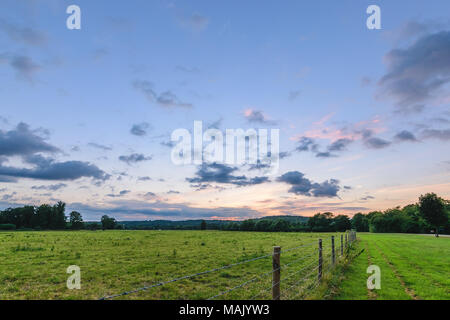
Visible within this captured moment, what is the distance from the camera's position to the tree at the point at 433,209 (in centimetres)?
7138

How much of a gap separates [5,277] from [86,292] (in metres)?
6.11

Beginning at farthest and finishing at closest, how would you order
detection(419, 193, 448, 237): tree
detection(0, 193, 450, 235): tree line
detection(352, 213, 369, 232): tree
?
detection(352, 213, 369, 232): tree → detection(0, 193, 450, 235): tree line → detection(419, 193, 448, 237): tree

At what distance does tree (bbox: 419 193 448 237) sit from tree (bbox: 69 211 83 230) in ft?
461

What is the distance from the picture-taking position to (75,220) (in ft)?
441

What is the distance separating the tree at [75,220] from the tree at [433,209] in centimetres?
14037

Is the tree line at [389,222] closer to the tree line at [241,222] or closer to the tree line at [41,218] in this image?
the tree line at [241,222]

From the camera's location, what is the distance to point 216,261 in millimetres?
18453

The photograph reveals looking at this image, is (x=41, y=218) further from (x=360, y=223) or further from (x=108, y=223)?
(x=360, y=223)

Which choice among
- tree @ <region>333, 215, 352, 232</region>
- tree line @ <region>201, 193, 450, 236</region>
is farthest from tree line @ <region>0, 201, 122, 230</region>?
tree @ <region>333, 215, 352, 232</region>

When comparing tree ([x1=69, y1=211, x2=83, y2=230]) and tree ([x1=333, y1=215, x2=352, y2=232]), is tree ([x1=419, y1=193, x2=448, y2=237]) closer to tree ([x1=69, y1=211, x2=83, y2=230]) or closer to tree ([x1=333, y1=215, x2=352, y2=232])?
tree ([x1=333, y1=215, x2=352, y2=232])

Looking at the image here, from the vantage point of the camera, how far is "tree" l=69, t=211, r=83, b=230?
132600 millimetres

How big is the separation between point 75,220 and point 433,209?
5766 inches

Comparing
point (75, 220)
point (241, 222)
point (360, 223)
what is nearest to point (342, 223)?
point (360, 223)
